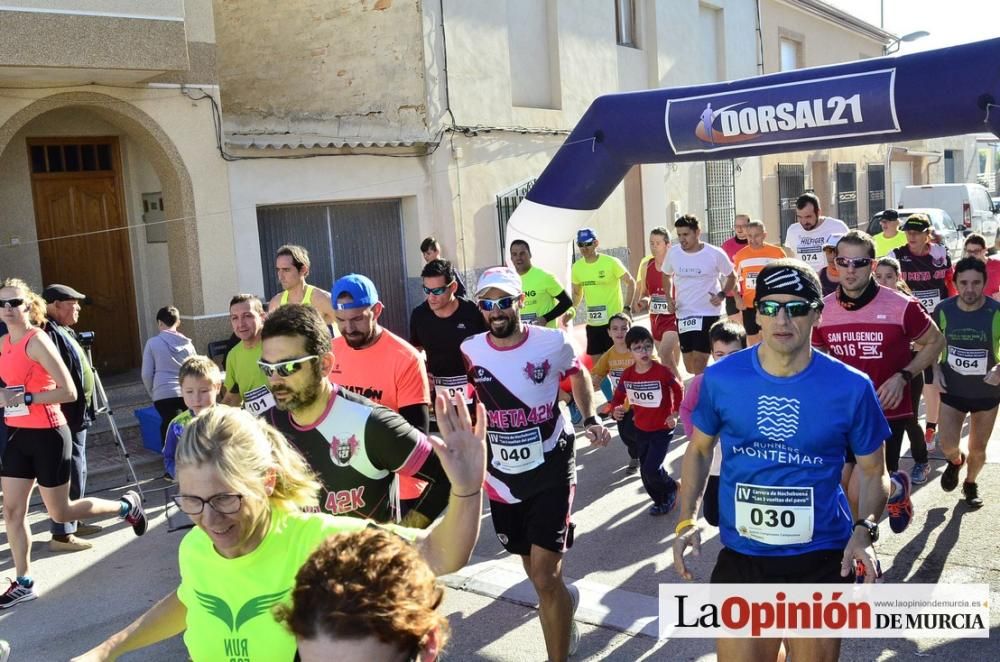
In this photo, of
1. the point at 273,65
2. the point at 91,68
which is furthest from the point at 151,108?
the point at 273,65

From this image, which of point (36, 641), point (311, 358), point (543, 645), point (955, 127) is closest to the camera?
point (311, 358)

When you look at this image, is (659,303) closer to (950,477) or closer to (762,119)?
(762,119)

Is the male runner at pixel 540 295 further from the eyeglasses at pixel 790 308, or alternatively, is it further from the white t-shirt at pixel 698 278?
the eyeglasses at pixel 790 308

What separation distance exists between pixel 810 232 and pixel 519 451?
6404 mm

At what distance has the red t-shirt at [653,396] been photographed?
7145mm

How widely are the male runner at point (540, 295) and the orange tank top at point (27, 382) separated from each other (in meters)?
4.04

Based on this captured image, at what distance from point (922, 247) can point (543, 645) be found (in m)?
6.25

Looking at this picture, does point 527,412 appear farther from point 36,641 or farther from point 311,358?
point 36,641

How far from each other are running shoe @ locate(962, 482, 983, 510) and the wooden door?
9277 mm

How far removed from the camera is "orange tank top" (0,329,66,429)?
621 centimetres

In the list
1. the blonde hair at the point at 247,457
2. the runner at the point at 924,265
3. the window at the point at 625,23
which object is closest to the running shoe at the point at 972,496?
the runner at the point at 924,265

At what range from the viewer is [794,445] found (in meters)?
3.64

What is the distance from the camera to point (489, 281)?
4910mm

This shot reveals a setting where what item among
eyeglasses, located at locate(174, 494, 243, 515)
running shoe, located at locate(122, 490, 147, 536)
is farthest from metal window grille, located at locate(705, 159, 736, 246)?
eyeglasses, located at locate(174, 494, 243, 515)
